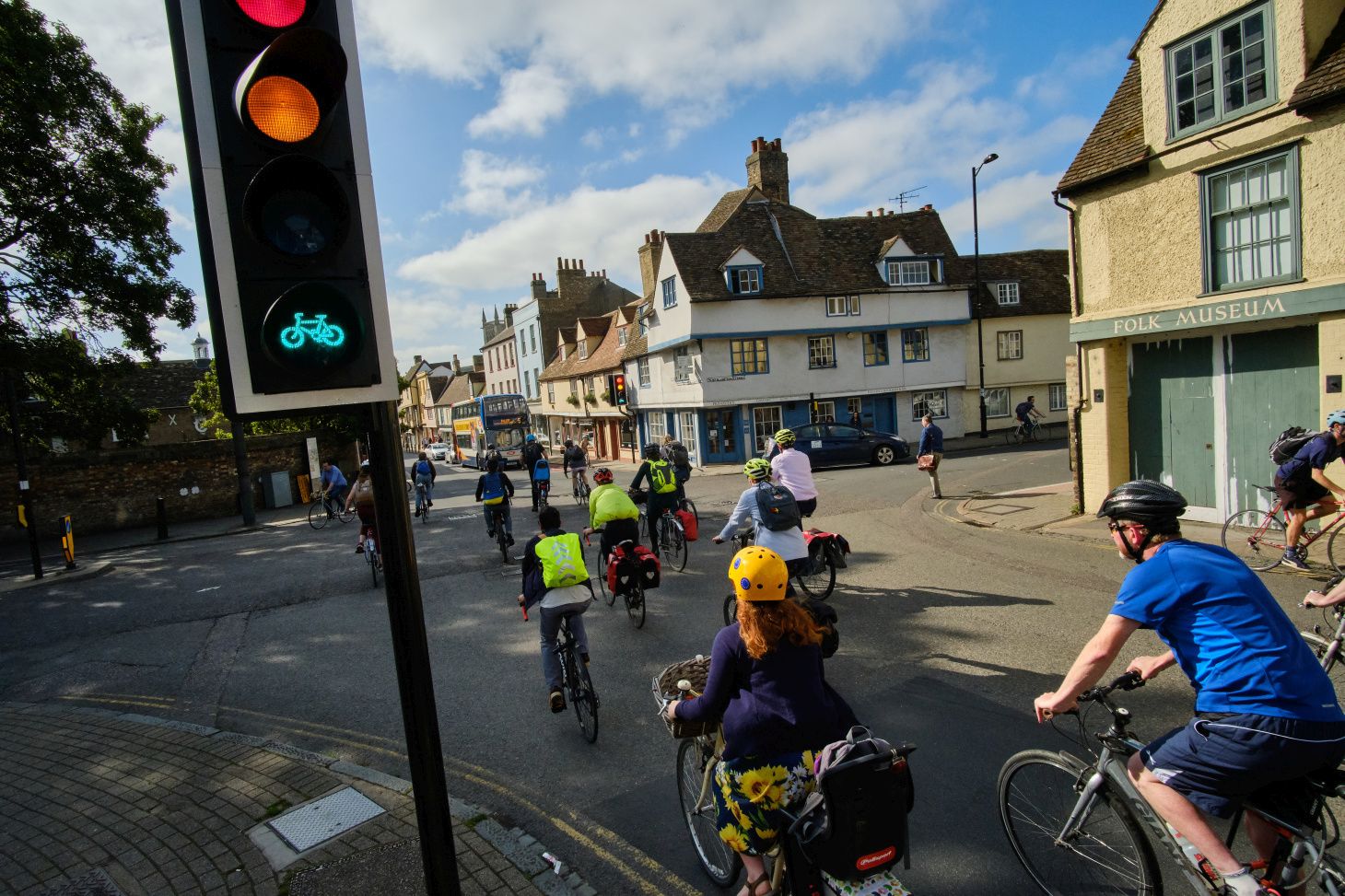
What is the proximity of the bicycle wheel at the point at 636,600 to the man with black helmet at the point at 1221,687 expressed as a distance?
5.31m

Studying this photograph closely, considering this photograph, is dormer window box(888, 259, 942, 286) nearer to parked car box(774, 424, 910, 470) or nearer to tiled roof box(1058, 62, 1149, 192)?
parked car box(774, 424, 910, 470)

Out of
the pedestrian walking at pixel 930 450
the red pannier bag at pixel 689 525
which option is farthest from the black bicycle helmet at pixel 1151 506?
the pedestrian walking at pixel 930 450

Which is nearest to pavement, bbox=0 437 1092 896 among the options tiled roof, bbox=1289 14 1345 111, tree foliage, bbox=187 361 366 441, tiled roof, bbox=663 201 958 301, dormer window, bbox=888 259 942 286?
tiled roof, bbox=1289 14 1345 111

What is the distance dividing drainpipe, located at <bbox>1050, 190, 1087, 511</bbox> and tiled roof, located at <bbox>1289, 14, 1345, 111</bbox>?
345 cm

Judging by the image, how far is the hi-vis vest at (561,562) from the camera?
18.2 feet

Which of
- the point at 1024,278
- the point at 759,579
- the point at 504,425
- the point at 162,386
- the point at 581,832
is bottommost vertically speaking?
the point at 581,832

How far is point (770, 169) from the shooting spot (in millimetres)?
32500

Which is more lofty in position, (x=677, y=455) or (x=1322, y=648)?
(x=677, y=455)

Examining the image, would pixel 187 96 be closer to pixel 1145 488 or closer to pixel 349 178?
pixel 349 178

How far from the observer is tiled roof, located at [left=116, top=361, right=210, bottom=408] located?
40.3 m

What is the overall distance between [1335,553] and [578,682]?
8.91 m

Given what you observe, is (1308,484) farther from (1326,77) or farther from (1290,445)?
(1326,77)

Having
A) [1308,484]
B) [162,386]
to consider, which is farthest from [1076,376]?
[162,386]

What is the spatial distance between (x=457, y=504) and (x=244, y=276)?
2077 cm
